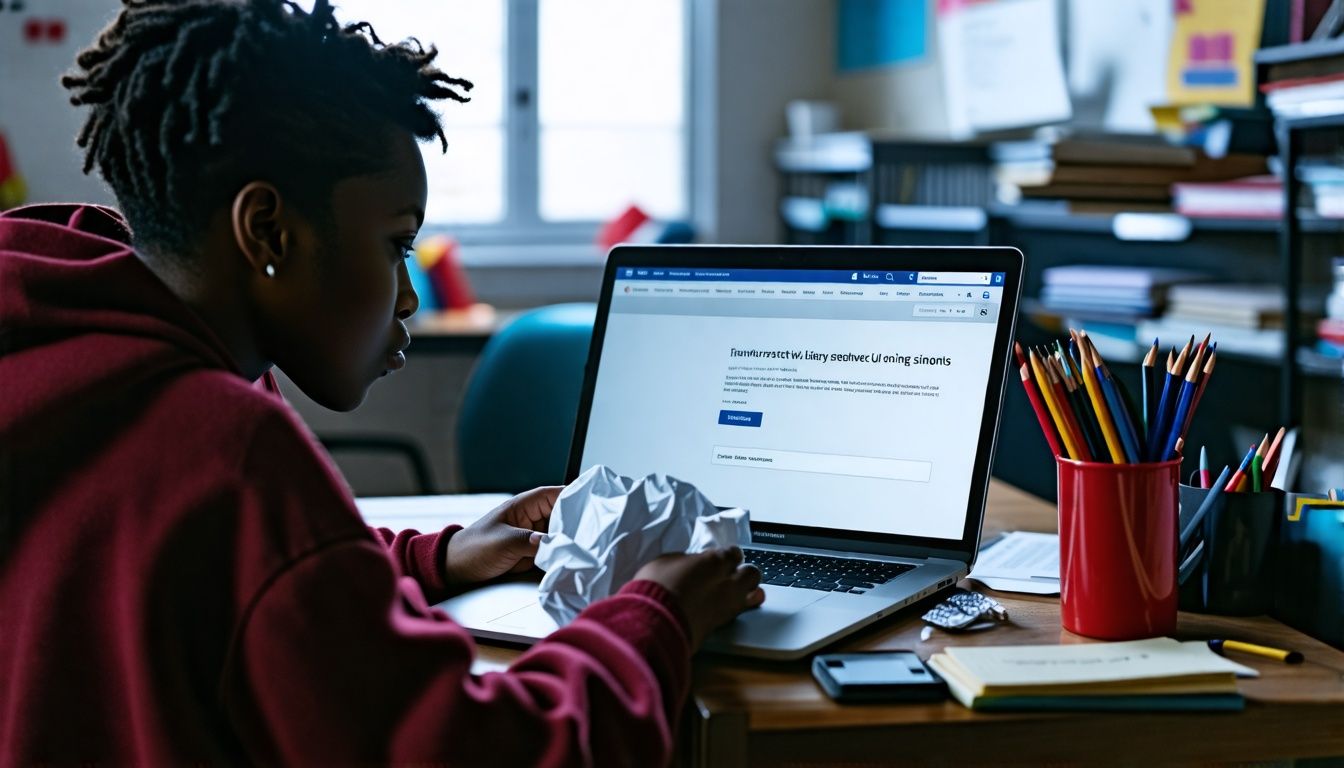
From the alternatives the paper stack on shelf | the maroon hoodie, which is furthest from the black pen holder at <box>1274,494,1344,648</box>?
the paper stack on shelf

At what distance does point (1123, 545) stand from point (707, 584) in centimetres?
27

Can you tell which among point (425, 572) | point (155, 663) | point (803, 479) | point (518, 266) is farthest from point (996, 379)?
point (518, 266)

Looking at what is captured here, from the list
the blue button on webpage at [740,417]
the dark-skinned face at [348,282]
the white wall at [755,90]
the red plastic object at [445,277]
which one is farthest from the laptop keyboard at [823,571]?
the white wall at [755,90]

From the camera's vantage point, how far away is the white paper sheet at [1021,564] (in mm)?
1008

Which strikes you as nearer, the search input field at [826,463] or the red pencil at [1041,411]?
the red pencil at [1041,411]

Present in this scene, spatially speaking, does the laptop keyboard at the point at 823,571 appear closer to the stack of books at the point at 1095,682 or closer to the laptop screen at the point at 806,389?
the laptop screen at the point at 806,389

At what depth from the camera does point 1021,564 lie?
1.08 m

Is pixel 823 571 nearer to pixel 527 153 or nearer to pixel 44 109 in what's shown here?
pixel 527 153

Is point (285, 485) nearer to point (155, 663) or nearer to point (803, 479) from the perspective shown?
point (155, 663)

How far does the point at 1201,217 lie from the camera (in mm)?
A: 2137

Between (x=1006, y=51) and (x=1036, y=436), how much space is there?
1049 millimetres

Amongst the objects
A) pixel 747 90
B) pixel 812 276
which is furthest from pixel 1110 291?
pixel 747 90

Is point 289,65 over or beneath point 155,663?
over

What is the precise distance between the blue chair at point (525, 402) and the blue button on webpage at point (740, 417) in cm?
106
